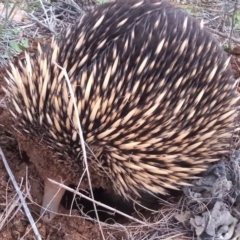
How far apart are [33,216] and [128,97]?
27.0 inches

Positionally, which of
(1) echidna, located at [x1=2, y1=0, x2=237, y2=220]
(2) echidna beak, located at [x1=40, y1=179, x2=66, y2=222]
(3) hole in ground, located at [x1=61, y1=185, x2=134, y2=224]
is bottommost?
(3) hole in ground, located at [x1=61, y1=185, x2=134, y2=224]

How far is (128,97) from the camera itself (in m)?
1.93

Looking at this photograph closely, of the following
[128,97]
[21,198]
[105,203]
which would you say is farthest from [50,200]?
[128,97]

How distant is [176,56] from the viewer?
6.83 ft

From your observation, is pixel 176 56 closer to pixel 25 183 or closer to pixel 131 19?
pixel 131 19

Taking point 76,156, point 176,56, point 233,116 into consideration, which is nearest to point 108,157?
point 76,156

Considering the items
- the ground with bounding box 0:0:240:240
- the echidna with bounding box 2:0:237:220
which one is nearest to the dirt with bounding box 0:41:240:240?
the ground with bounding box 0:0:240:240

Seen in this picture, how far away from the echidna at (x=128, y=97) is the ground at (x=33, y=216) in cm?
11

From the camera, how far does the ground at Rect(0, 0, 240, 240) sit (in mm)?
2154

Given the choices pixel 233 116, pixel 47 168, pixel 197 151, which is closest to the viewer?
pixel 47 168

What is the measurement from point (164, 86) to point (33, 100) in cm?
48

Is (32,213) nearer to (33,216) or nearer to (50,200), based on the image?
(33,216)

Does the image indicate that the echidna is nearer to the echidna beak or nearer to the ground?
the echidna beak

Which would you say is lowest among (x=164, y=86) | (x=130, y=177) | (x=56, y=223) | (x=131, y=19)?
(x=56, y=223)
